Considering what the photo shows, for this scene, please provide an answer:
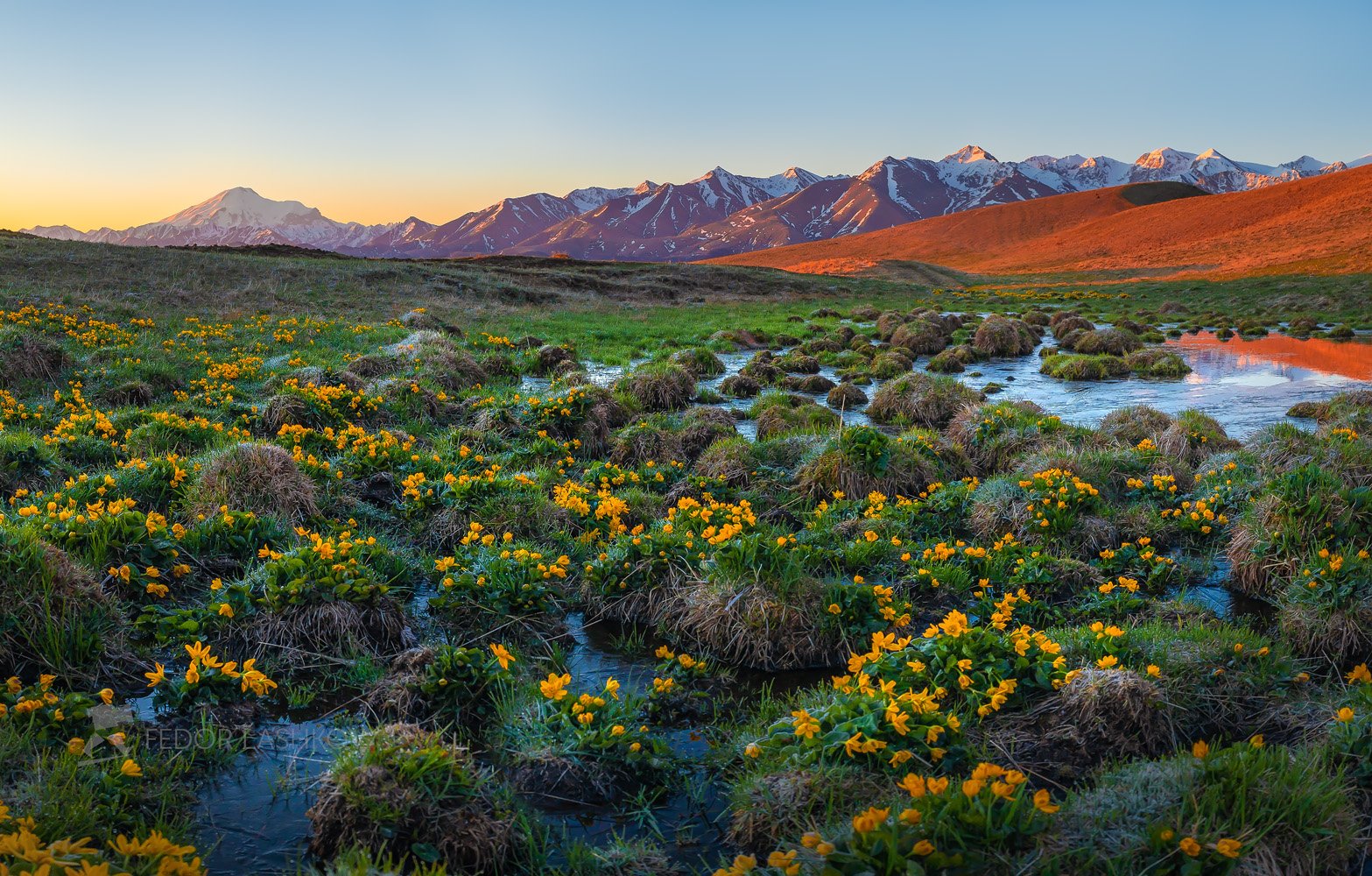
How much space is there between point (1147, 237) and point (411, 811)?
13361cm

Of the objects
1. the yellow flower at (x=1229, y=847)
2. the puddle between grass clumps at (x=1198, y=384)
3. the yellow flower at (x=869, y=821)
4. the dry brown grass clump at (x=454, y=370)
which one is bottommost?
the puddle between grass clumps at (x=1198, y=384)

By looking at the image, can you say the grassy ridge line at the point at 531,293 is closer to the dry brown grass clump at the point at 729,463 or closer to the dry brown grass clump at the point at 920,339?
the dry brown grass clump at the point at 920,339

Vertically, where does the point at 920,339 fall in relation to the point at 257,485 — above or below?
below

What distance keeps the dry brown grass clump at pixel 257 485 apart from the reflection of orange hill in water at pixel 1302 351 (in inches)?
872

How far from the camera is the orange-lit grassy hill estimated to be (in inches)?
3039


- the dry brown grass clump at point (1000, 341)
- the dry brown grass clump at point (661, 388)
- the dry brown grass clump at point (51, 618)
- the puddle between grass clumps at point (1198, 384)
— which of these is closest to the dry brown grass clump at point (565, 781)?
the dry brown grass clump at point (51, 618)

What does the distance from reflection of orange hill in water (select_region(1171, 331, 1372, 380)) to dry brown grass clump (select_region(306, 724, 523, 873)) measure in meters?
22.1

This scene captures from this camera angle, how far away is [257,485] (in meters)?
7.61

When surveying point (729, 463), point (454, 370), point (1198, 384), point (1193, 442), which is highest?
point (454, 370)

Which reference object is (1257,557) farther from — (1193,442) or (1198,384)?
(1198,384)

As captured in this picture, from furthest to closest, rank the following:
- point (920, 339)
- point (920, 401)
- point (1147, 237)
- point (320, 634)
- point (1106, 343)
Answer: point (1147, 237) → point (920, 339) → point (1106, 343) → point (920, 401) → point (320, 634)

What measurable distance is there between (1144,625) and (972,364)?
58.0 feet

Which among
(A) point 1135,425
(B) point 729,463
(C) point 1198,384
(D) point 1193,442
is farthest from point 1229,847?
(C) point 1198,384

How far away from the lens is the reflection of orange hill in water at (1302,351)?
1995 cm
